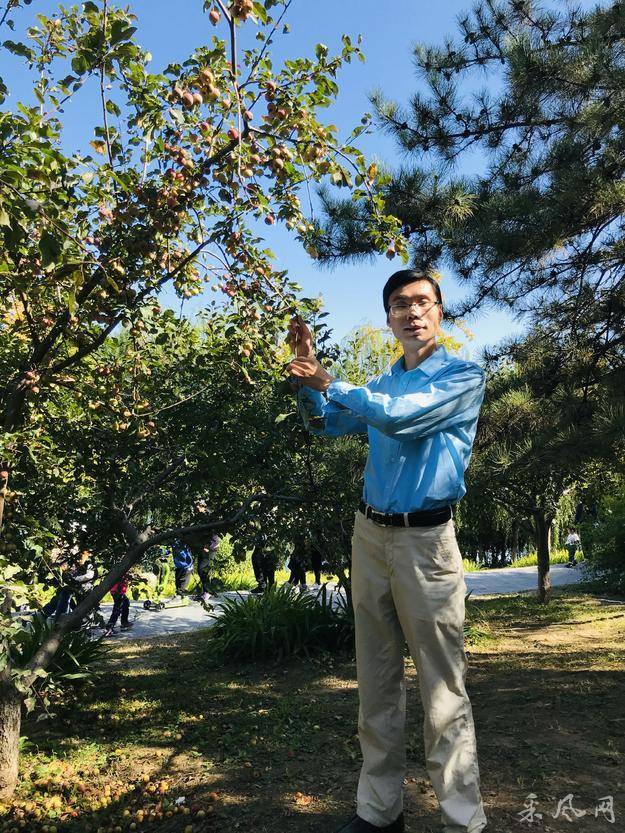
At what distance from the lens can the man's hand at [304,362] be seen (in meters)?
2.18

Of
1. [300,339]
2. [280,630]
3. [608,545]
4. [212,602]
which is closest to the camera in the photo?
→ [300,339]

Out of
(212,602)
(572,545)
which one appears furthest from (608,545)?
(212,602)

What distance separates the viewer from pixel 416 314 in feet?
7.22

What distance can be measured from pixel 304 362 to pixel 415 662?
41.9 inches

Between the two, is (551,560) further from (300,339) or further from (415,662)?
(300,339)

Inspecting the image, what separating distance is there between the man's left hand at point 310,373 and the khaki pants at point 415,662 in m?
0.50

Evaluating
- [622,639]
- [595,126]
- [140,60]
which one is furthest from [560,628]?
[140,60]

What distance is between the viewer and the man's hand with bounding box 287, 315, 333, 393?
2180 millimetres

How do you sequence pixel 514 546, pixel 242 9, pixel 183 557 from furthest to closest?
pixel 514 546 < pixel 183 557 < pixel 242 9

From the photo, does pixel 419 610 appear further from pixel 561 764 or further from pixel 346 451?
pixel 346 451

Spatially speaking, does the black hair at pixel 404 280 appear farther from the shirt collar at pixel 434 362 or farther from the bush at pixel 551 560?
the bush at pixel 551 560

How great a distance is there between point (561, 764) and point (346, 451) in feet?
7.62

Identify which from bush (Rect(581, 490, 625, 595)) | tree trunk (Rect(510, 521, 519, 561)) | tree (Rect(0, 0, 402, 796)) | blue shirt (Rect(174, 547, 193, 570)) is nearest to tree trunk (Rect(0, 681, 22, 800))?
tree (Rect(0, 0, 402, 796))

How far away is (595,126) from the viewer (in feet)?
13.1
